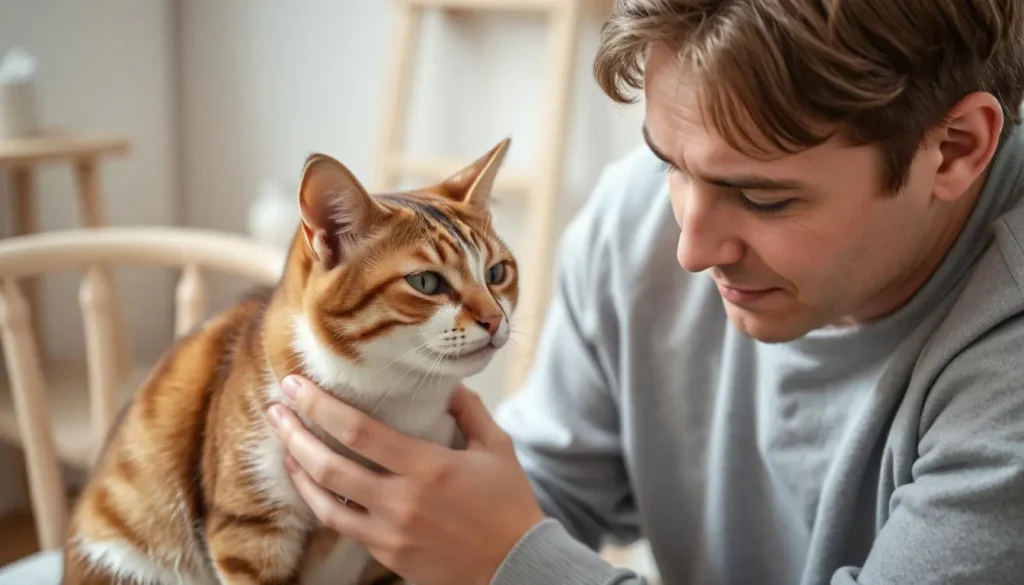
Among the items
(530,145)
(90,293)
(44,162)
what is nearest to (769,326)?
(90,293)

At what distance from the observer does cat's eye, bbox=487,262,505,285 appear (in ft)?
2.78

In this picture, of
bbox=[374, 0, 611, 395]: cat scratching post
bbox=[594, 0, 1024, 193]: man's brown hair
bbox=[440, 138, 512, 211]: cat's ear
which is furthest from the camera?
bbox=[374, 0, 611, 395]: cat scratching post

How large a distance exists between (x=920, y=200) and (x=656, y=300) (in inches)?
13.8

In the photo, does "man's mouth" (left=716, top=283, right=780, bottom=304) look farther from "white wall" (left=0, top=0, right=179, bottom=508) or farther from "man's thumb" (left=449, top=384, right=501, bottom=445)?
"white wall" (left=0, top=0, right=179, bottom=508)

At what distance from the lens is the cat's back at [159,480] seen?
847mm

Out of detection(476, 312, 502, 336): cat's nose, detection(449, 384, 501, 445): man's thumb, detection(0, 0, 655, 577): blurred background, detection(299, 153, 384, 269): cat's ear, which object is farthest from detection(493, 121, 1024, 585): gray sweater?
detection(0, 0, 655, 577): blurred background

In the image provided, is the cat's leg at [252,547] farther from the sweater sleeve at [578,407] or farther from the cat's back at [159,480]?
the sweater sleeve at [578,407]

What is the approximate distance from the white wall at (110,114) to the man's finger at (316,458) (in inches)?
53.6

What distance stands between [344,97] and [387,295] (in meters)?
1.53

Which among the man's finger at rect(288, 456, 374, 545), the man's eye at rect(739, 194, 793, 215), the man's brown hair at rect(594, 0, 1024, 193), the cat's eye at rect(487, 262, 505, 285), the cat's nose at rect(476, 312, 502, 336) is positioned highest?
the man's brown hair at rect(594, 0, 1024, 193)

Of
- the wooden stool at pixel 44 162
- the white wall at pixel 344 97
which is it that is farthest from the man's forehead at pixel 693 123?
the wooden stool at pixel 44 162

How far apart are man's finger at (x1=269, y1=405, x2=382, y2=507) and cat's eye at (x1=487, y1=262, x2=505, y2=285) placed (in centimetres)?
21

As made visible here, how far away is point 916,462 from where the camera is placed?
2.65 feet

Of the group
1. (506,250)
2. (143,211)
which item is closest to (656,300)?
(506,250)
